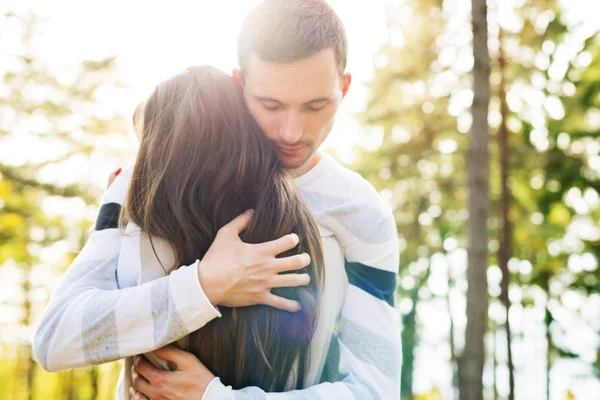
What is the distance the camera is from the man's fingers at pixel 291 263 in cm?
179

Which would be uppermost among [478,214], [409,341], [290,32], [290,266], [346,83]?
[290,32]

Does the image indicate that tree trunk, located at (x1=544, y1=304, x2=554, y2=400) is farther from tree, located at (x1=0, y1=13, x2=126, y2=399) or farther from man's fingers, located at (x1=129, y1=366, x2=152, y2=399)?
man's fingers, located at (x1=129, y1=366, x2=152, y2=399)

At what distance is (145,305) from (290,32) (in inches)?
35.4

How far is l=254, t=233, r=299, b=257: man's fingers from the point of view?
1800mm

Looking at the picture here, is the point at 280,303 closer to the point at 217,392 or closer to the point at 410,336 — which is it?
the point at 217,392

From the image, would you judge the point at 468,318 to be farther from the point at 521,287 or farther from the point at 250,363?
the point at 521,287

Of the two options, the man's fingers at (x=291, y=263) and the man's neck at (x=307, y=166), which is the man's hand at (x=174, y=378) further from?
the man's neck at (x=307, y=166)

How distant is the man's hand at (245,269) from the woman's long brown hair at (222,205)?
Answer: 4 centimetres

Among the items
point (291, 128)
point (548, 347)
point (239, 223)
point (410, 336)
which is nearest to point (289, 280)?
point (239, 223)

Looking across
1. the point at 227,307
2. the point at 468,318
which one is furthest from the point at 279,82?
the point at 468,318

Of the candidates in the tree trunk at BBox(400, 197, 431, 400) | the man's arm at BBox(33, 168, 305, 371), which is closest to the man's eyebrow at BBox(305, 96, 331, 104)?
the man's arm at BBox(33, 168, 305, 371)

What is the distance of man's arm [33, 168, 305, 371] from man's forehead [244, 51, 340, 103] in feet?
1.50

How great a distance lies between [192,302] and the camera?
166 centimetres

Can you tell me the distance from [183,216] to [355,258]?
0.59 meters
